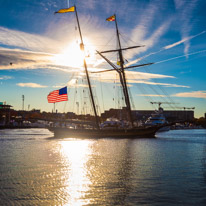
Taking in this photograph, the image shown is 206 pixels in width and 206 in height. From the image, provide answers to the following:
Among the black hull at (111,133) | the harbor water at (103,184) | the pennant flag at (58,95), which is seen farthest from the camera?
the black hull at (111,133)

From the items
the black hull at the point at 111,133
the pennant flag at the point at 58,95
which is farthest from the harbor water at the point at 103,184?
the black hull at the point at 111,133

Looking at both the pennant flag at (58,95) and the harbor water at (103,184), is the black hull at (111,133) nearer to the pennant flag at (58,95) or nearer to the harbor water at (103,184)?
the pennant flag at (58,95)

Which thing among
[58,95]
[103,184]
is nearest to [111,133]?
[58,95]

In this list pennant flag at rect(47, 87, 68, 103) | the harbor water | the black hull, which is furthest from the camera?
the black hull

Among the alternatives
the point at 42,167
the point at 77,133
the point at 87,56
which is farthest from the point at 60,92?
the point at 42,167

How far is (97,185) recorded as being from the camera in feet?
72.1

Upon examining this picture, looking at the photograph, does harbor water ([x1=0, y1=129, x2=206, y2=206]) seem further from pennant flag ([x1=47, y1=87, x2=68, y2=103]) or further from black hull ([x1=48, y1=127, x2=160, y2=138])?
black hull ([x1=48, y1=127, x2=160, y2=138])

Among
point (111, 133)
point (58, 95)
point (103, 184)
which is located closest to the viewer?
point (103, 184)

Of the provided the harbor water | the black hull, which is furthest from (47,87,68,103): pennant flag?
the harbor water

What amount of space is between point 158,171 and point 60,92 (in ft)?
152

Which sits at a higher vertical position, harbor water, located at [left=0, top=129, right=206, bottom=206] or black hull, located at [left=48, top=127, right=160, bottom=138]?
black hull, located at [left=48, top=127, right=160, bottom=138]

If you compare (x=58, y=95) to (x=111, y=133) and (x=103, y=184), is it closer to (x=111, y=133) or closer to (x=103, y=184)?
(x=111, y=133)

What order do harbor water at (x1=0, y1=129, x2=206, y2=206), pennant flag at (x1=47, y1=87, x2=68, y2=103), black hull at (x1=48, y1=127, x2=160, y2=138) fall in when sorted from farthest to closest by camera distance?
black hull at (x1=48, y1=127, x2=160, y2=138) → pennant flag at (x1=47, y1=87, x2=68, y2=103) → harbor water at (x1=0, y1=129, x2=206, y2=206)

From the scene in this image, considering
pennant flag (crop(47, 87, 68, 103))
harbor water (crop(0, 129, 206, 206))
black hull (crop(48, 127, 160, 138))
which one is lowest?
harbor water (crop(0, 129, 206, 206))
